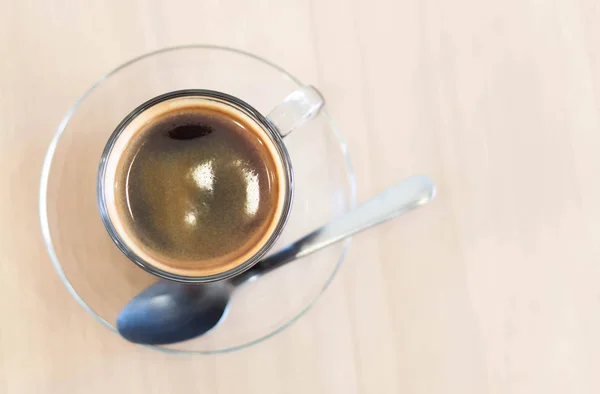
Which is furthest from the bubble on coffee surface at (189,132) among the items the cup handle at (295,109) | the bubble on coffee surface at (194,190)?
the cup handle at (295,109)

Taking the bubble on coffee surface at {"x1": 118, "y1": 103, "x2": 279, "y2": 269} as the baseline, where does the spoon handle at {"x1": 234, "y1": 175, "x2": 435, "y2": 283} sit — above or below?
below

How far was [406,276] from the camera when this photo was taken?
31.0 inches

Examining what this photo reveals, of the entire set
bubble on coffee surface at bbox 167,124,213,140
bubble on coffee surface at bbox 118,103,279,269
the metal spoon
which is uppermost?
bubble on coffee surface at bbox 167,124,213,140

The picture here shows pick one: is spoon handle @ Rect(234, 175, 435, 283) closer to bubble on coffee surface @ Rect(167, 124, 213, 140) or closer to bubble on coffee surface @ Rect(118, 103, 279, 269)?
bubble on coffee surface @ Rect(118, 103, 279, 269)

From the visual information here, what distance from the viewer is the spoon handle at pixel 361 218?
0.73 metres

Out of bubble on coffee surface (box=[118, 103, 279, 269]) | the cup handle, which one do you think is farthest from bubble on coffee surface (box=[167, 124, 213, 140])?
the cup handle

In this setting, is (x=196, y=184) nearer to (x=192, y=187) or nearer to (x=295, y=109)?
(x=192, y=187)

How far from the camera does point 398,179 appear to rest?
792 millimetres

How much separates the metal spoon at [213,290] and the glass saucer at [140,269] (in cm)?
2

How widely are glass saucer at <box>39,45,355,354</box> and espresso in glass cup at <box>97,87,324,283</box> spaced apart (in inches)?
1.0

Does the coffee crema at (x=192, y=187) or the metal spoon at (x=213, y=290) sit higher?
the coffee crema at (x=192, y=187)

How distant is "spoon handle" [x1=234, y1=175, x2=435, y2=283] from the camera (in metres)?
0.73

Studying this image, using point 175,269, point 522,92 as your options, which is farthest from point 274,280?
point 522,92

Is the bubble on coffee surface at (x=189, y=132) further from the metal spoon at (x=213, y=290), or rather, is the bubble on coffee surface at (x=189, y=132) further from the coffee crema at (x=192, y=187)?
the metal spoon at (x=213, y=290)
